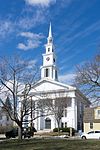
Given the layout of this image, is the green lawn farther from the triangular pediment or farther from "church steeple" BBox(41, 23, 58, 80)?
"church steeple" BBox(41, 23, 58, 80)

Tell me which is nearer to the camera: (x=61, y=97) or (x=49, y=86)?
(x=61, y=97)

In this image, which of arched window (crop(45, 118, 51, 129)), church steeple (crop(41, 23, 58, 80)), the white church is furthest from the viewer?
church steeple (crop(41, 23, 58, 80))

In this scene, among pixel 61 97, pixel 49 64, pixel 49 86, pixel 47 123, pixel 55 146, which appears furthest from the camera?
pixel 49 64

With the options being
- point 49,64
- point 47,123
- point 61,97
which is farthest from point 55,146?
point 49,64

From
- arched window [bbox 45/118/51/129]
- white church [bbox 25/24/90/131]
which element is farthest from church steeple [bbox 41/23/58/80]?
arched window [bbox 45/118/51/129]

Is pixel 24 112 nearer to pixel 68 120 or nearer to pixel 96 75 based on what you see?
pixel 96 75

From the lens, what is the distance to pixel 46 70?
11131 cm

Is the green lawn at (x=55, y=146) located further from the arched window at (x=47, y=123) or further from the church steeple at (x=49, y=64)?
the church steeple at (x=49, y=64)

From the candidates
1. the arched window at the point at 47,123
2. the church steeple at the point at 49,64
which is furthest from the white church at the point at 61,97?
the church steeple at the point at 49,64

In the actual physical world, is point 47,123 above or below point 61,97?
below

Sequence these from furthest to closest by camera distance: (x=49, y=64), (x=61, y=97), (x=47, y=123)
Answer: (x=49, y=64), (x=47, y=123), (x=61, y=97)

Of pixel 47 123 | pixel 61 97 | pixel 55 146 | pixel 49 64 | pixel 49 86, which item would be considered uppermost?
pixel 49 64

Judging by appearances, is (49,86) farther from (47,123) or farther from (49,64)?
(49,64)

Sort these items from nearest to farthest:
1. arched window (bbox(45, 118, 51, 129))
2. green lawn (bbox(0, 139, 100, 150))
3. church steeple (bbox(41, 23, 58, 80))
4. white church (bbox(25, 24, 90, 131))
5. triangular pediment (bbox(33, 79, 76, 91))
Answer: green lawn (bbox(0, 139, 100, 150))
white church (bbox(25, 24, 90, 131))
arched window (bbox(45, 118, 51, 129))
triangular pediment (bbox(33, 79, 76, 91))
church steeple (bbox(41, 23, 58, 80))
